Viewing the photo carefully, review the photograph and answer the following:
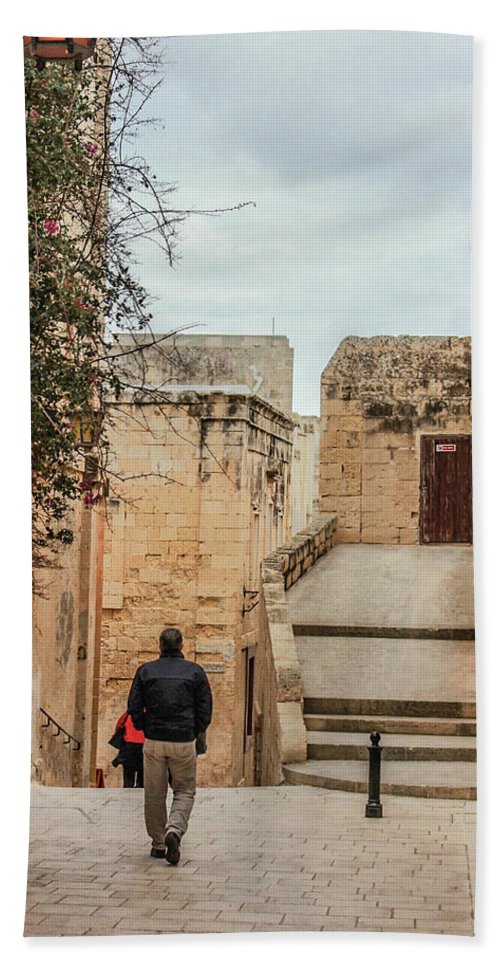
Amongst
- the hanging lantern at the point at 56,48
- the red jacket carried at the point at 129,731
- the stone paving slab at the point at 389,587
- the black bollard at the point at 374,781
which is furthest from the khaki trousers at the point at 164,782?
the hanging lantern at the point at 56,48

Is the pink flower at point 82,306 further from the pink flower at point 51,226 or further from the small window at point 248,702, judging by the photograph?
the small window at point 248,702

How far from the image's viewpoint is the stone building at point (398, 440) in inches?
259

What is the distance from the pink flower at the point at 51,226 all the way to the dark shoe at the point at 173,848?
299 centimetres

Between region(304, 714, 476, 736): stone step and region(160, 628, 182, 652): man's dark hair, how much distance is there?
1.03 m

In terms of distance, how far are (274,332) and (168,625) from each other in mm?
1560

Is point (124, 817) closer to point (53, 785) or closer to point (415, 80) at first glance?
point (53, 785)

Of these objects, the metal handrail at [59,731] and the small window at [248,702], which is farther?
the small window at [248,702]

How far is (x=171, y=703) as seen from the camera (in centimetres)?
638

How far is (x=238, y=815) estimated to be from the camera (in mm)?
6551

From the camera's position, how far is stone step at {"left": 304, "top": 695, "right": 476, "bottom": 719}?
6.65 m

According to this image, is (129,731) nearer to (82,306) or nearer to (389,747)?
(389,747)

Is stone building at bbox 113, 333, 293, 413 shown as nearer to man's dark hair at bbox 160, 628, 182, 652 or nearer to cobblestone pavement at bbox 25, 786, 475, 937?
man's dark hair at bbox 160, 628, 182, 652

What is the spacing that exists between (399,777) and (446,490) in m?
1.52

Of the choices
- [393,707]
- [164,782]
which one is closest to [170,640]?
[164,782]
